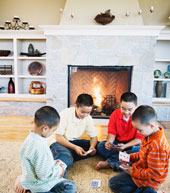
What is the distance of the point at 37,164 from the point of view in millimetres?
1197

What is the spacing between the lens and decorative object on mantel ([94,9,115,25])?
9.62 ft

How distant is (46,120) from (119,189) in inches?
31.6

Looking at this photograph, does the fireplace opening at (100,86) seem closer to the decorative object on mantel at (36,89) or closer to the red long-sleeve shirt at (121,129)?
the decorative object on mantel at (36,89)

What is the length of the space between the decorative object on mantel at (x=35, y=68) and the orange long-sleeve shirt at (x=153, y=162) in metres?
2.95

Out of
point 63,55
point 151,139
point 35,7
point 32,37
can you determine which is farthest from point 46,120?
point 35,7

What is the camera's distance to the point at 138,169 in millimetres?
1404

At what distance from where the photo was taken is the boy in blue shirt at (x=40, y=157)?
119 cm

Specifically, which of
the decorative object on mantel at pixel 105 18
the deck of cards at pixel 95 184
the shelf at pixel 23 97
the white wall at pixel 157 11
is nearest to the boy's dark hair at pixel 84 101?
the deck of cards at pixel 95 184

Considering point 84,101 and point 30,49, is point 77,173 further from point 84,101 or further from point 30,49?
point 30,49

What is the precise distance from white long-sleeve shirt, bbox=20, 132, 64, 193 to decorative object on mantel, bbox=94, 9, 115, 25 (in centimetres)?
230

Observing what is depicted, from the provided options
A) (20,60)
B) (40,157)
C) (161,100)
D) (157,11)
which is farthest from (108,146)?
(157,11)

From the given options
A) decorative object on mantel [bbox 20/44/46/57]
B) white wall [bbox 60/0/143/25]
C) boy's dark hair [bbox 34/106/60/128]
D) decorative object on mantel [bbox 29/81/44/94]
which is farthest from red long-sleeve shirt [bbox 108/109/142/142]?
decorative object on mantel [bbox 20/44/46/57]

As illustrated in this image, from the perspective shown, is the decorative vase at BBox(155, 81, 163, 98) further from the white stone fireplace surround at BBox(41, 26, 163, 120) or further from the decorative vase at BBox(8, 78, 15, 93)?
the decorative vase at BBox(8, 78, 15, 93)

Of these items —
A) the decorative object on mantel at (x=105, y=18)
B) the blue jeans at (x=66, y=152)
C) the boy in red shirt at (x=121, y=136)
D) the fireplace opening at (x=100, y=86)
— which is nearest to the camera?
the blue jeans at (x=66, y=152)
